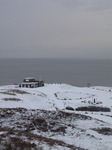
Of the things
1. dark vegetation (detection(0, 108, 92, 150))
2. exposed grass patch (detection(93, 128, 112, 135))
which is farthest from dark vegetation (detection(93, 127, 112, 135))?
dark vegetation (detection(0, 108, 92, 150))

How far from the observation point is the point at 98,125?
16.1m

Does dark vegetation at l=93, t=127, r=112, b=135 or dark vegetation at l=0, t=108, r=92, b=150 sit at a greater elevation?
dark vegetation at l=0, t=108, r=92, b=150

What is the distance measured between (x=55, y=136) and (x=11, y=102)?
40.7 feet

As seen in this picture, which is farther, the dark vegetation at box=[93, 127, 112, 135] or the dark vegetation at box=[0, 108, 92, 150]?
the dark vegetation at box=[93, 127, 112, 135]

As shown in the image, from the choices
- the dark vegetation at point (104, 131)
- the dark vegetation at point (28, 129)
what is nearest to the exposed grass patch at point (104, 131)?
the dark vegetation at point (104, 131)

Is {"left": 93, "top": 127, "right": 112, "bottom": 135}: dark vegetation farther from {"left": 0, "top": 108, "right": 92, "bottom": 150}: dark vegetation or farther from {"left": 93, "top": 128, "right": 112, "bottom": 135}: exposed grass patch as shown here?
{"left": 0, "top": 108, "right": 92, "bottom": 150}: dark vegetation

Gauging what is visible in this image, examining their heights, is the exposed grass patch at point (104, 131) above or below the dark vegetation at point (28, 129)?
below

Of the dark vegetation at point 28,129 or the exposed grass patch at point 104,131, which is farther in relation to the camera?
the exposed grass patch at point 104,131

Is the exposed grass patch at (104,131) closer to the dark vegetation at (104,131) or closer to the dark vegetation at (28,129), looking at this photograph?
the dark vegetation at (104,131)

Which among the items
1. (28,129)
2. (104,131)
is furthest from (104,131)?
(28,129)

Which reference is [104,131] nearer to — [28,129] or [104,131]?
[104,131]

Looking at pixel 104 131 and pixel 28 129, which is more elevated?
pixel 28 129

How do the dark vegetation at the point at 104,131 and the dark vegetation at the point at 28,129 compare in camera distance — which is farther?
the dark vegetation at the point at 104,131

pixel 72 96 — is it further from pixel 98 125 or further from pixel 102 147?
pixel 102 147
